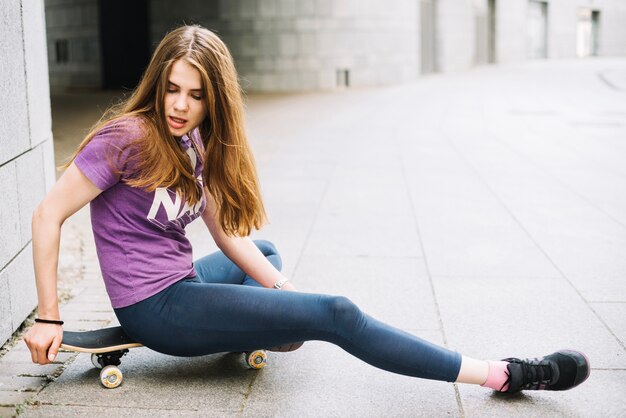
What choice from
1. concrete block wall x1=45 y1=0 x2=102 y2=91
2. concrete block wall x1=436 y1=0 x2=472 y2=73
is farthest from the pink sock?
concrete block wall x1=436 y1=0 x2=472 y2=73

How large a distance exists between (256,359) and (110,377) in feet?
2.03

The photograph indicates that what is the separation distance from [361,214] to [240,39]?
14.8 meters

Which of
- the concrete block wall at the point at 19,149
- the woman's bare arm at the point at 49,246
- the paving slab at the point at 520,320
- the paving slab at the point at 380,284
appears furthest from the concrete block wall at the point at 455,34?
the woman's bare arm at the point at 49,246

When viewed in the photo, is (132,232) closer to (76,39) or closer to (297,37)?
(297,37)

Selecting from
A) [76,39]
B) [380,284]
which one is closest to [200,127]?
[380,284]

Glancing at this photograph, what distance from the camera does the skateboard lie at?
2971mm

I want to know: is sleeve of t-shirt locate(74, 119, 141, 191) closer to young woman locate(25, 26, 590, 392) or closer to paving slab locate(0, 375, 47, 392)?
young woman locate(25, 26, 590, 392)

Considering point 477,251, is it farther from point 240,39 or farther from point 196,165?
point 240,39

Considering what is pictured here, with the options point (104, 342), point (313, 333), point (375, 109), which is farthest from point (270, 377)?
point (375, 109)

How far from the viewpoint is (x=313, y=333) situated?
2.83m

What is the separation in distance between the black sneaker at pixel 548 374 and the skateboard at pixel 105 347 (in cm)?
151

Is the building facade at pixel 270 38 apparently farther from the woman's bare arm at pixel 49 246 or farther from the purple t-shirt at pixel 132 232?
the woman's bare arm at pixel 49 246

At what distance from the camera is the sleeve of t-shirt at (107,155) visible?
2764mm

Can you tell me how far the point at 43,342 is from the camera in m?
2.73
